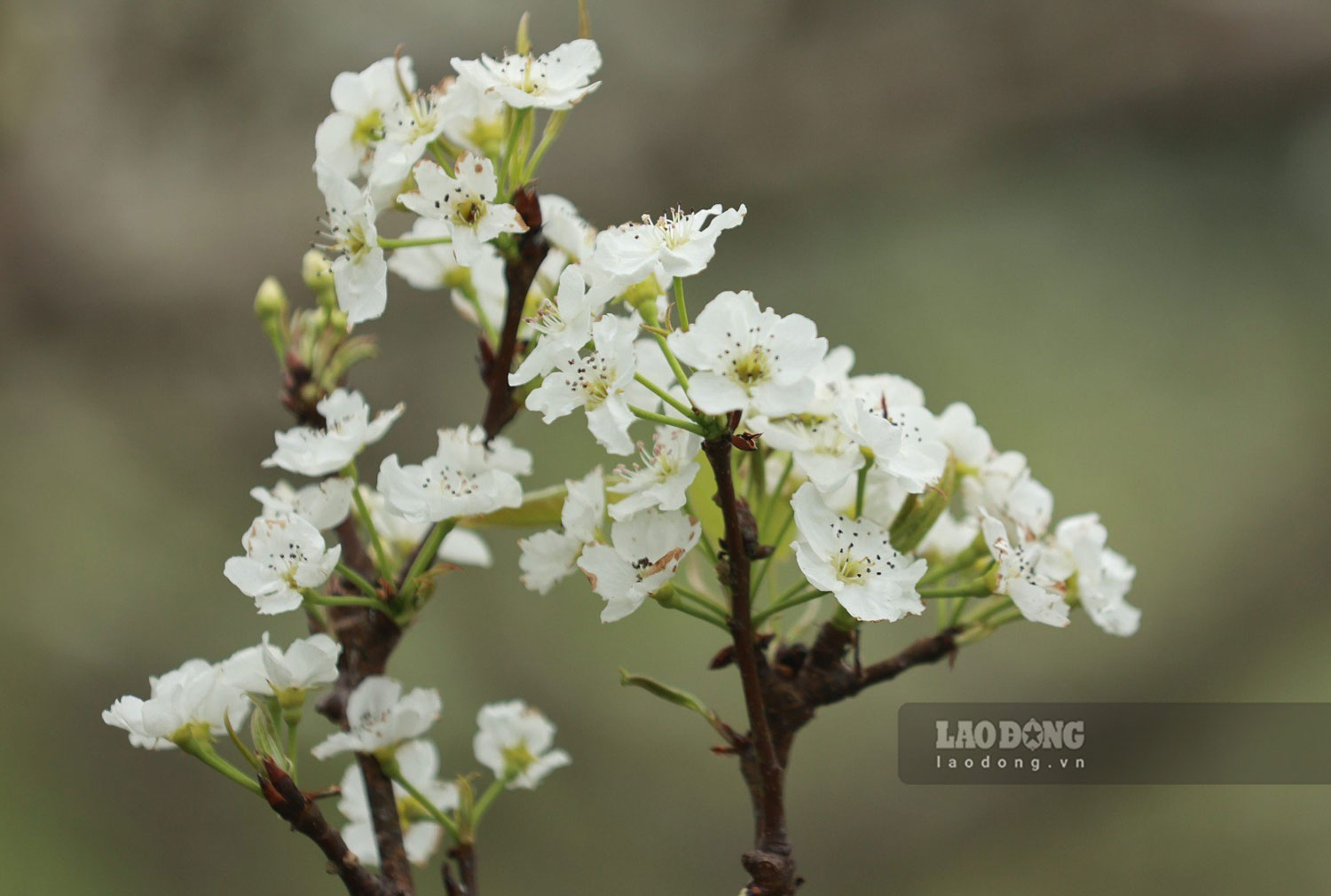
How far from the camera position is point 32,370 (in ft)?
6.28

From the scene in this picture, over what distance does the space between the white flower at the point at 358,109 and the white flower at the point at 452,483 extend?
156mm

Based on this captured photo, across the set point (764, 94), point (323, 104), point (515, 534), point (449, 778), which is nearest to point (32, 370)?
point (323, 104)

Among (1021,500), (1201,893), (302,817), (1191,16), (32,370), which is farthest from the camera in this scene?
(32,370)

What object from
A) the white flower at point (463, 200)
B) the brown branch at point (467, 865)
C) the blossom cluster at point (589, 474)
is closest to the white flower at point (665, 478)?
the blossom cluster at point (589, 474)

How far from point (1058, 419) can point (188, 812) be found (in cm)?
149

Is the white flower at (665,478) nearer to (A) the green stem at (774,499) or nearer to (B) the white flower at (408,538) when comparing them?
(A) the green stem at (774,499)

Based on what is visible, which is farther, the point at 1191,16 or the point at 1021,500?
the point at 1191,16

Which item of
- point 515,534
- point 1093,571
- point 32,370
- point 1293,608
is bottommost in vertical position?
point 1093,571

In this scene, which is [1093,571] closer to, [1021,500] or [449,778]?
[1021,500]

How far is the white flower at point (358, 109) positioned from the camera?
0.57 m

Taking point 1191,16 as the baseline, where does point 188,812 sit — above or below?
below

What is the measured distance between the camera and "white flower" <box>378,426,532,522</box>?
511 millimetres

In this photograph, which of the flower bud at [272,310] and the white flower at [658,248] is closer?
the white flower at [658,248]

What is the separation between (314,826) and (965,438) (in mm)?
387
